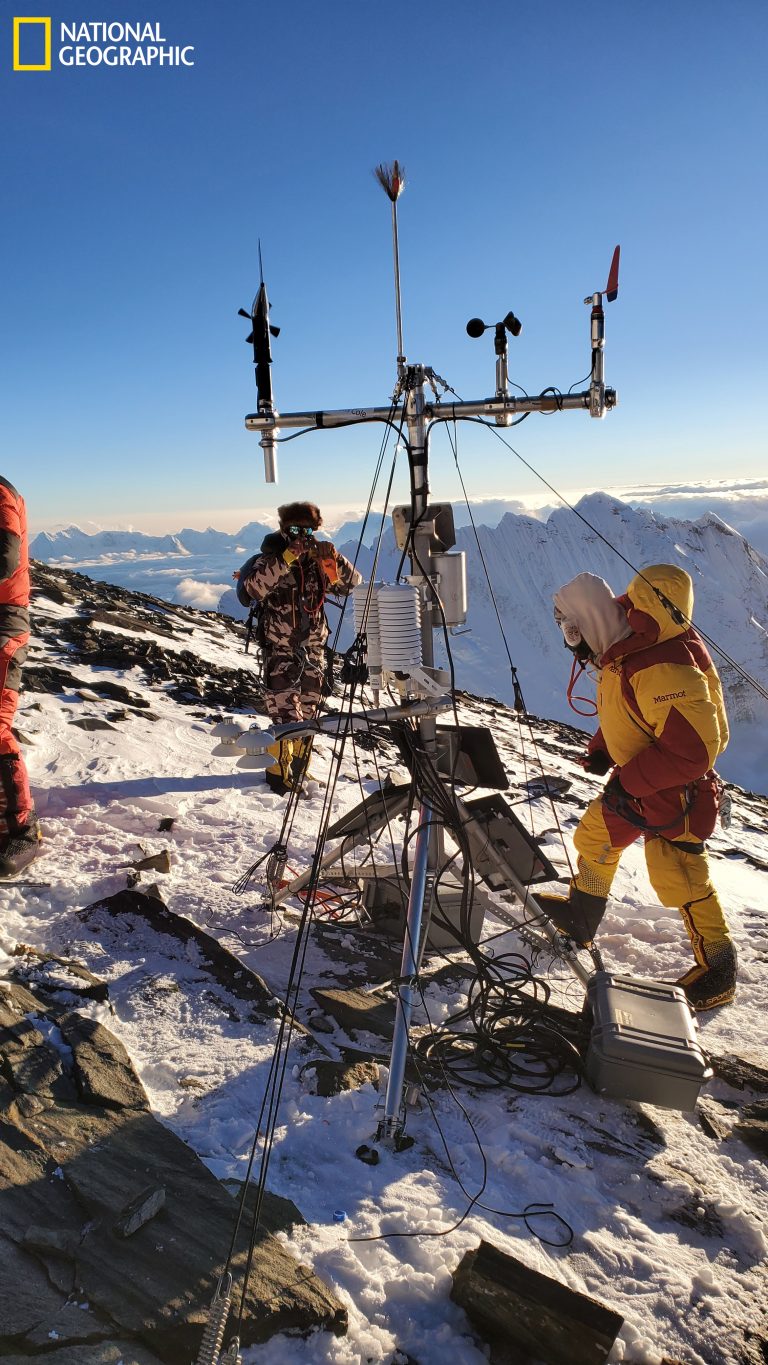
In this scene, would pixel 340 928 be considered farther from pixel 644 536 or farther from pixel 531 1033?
pixel 644 536

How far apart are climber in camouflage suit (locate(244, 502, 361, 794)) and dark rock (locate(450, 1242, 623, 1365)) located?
4.31 meters

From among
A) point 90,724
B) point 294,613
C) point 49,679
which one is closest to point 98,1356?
point 294,613

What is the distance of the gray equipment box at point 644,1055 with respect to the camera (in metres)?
3.11

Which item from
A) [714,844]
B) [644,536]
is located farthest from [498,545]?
[714,844]

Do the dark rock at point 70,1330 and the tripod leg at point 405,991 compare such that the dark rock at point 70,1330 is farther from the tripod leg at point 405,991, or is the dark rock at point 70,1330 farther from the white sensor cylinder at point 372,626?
the white sensor cylinder at point 372,626

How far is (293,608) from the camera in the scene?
6703 millimetres

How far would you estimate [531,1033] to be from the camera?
140 inches

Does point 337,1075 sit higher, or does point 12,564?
point 12,564

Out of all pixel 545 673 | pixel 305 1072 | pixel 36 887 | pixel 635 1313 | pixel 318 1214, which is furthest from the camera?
pixel 545 673

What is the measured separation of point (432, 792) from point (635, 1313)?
185 centimetres

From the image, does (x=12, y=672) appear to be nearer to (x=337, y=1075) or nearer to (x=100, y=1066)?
(x=100, y=1066)

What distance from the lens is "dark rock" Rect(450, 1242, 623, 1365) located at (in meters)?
2.03

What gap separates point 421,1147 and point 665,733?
238cm

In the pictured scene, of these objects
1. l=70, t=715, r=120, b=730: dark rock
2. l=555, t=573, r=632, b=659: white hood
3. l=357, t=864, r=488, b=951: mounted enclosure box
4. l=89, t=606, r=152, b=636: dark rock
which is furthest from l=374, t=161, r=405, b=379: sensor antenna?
l=89, t=606, r=152, b=636: dark rock
